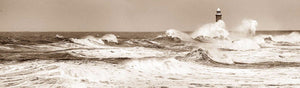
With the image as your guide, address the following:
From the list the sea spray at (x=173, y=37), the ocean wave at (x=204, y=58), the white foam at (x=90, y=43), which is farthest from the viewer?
the sea spray at (x=173, y=37)

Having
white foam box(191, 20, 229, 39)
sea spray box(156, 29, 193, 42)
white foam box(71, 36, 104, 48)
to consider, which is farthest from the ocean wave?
white foam box(191, 20, 229, 39)

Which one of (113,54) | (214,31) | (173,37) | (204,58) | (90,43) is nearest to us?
(204,58)

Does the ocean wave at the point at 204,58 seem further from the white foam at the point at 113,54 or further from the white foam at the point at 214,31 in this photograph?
the white foam at the point at 214,31

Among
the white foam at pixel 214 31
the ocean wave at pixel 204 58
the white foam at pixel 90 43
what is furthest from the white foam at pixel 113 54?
the white foam at pixel 214 31

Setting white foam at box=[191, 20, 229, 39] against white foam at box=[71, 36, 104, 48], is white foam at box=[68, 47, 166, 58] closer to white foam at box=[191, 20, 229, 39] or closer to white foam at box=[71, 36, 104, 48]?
white foam at box=[71, 36, 104, 48]

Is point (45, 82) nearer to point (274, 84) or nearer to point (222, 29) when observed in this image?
point (274, 84)

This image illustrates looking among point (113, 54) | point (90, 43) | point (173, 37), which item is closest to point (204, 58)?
point (113, 54)

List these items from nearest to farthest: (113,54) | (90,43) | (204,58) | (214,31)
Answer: (204,58)
(113,54)
(90,43)
(214,31)

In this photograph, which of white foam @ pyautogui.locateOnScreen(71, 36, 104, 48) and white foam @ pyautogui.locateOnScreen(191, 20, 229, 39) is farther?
white foam @ pyautogui.locateOnScreen(191, 20, 229, 39)

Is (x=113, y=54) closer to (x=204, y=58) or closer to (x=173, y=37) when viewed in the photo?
(x=204, y=58)

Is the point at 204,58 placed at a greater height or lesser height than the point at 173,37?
greater

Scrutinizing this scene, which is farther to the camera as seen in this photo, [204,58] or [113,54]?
[113,54]

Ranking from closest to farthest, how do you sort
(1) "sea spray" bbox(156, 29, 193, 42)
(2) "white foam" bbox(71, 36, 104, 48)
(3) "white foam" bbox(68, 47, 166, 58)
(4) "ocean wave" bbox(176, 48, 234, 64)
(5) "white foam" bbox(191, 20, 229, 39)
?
(4) "ocean wave" bbox(176, 48, 234, 64)
(3) "white foam" bbox(68, 47, 166, 58)
(2) "white foam" bbox(71, 36, 104, 48)
(1) "sea spray" bbox(156, 29, 193, 42)
(5) "white foam" bbox(191, 20, 229, 39)

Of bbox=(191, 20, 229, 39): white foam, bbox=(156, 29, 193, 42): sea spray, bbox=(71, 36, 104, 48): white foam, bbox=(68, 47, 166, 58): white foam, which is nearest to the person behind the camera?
bbox=(68, 47, 166, 58): white foam
